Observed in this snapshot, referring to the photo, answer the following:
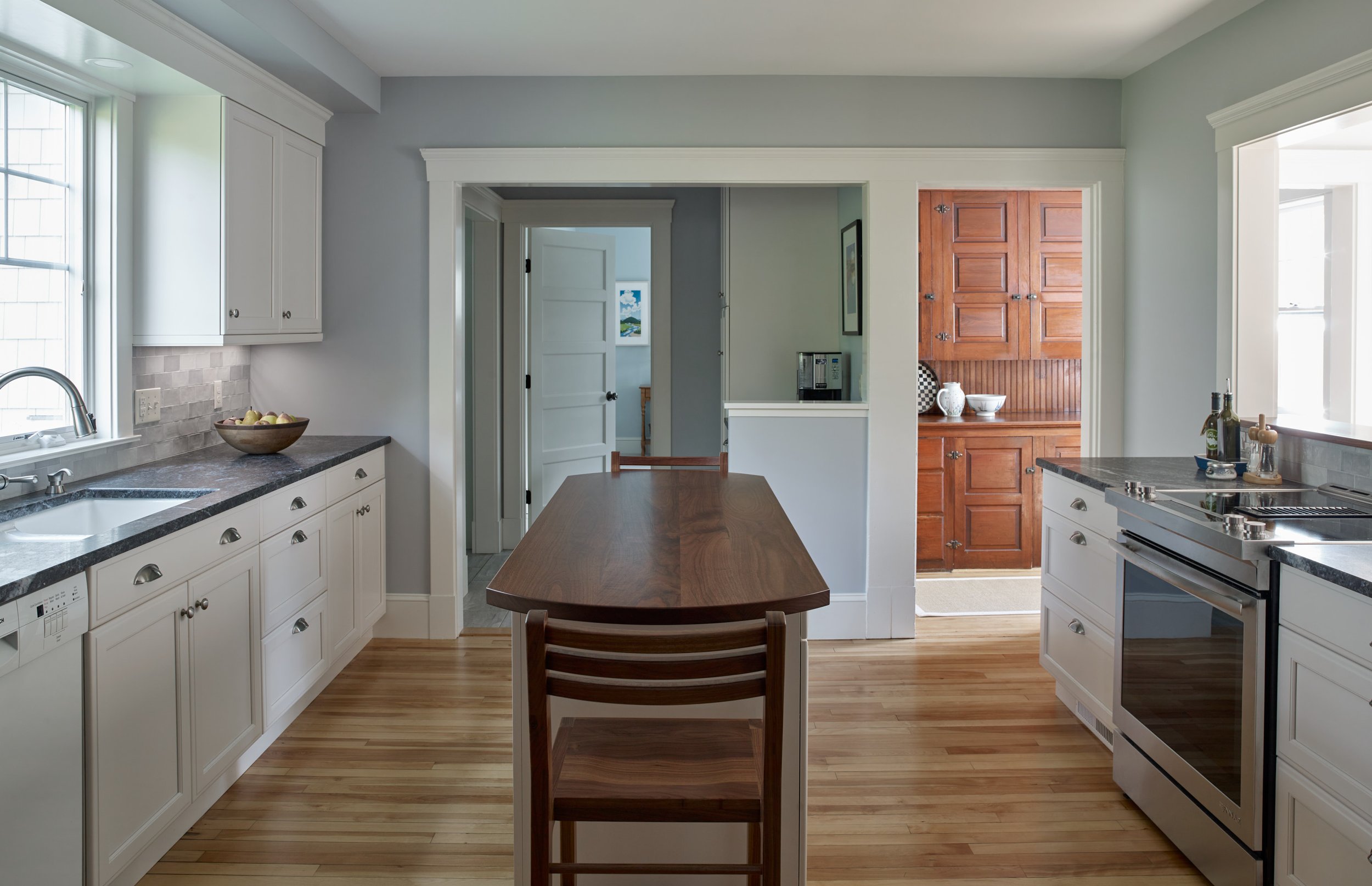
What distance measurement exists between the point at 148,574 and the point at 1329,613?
8.37 feet

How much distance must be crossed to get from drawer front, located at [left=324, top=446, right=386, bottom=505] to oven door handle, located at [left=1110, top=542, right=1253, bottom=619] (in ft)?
8.86

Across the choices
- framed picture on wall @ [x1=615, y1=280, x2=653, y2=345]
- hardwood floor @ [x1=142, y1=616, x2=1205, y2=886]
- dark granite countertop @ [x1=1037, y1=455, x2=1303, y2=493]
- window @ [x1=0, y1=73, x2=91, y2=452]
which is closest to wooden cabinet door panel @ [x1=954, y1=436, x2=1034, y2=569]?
hardwood floor @ [x1=142, y1=616, x2=1205, y2=886]

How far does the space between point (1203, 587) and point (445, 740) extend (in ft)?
7.57

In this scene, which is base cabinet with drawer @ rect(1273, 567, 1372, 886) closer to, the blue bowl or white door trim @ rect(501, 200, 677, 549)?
the blue bowl

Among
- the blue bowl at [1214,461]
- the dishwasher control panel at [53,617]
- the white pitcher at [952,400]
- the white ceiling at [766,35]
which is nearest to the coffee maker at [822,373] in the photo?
the white pitcher at [952,400]

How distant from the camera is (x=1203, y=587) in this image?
87.1 inches

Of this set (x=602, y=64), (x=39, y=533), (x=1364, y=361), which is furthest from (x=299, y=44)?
(x=1364, y=361)

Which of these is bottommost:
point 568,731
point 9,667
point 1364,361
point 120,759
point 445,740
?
point 445,740

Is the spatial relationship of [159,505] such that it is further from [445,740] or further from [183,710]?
[445,740]

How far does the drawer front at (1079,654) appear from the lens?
291cm

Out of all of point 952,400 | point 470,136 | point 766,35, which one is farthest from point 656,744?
point 952,400

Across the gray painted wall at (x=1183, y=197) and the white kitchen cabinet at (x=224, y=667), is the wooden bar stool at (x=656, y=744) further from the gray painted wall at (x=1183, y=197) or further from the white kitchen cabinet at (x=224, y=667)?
the gray painted wall at (x=1183, y=197)

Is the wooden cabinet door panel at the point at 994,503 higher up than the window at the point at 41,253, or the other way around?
the window at the point at 41,253

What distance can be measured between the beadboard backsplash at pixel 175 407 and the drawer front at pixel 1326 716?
3215mm
